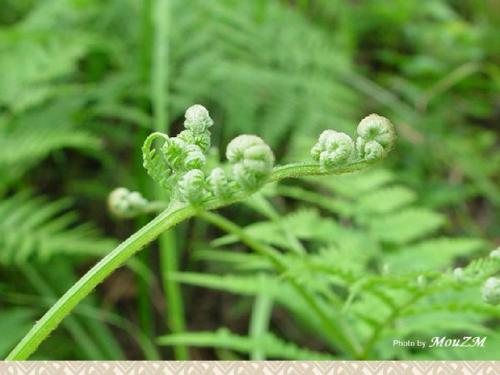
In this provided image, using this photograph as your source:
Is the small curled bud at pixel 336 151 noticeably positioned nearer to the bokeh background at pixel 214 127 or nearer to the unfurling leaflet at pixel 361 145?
the unfurling leaflet at pixel 361 145

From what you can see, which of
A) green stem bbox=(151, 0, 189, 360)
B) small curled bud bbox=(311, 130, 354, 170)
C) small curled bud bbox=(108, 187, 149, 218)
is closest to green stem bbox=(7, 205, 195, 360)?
small curled bud bbox=(311, 130, 354, 170)

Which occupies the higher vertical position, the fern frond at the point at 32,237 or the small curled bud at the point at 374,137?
the fern frond at the point at 32,237

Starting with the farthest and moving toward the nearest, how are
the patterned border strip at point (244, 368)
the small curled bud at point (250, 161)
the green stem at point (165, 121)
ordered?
1. the green stem at point (165, 121)
2. the patterned border strip at point (244, 368)
3. the small curled bud at point (250, 161)

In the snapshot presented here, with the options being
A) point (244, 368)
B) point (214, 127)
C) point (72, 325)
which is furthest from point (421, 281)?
point (214, 127)

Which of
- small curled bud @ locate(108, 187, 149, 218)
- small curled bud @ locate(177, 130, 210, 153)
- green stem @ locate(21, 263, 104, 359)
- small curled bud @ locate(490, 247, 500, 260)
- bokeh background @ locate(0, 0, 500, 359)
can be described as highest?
bokeh background @ locate(0, 0, 500, 359)

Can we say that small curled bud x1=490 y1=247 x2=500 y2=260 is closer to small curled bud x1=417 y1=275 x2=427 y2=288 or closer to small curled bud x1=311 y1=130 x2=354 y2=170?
small curled bud x1=417 y1=275 x2=427 y2=288

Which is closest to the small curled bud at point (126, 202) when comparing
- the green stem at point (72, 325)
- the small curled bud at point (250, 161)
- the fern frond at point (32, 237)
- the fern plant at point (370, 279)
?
the fern plant at point (370, 279)

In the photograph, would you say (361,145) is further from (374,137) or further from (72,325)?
(72,325)
